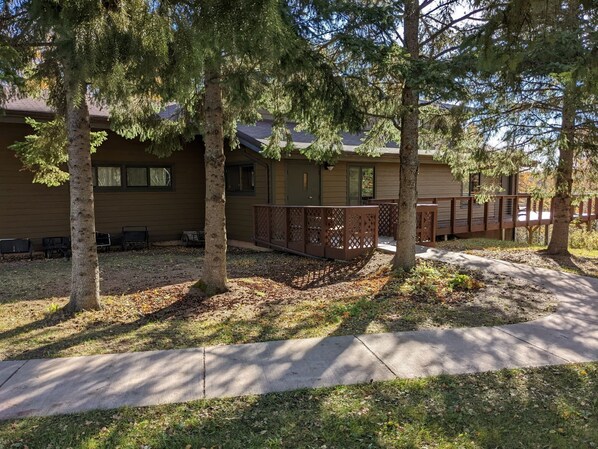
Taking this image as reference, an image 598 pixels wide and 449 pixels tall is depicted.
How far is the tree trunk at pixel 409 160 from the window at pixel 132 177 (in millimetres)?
8056

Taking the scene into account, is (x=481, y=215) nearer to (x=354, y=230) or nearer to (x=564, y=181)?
(x=564, y=181)

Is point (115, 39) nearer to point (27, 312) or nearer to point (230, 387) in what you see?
Result: point (230, 387)

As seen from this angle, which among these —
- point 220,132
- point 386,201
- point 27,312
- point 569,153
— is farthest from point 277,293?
point 569,153

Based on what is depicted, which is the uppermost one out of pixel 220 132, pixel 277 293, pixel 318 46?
pixel 318 46

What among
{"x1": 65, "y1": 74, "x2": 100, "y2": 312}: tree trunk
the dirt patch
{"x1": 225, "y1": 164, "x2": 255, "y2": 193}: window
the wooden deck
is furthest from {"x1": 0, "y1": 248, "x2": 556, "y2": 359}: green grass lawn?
{"x1": 225, "y1": 164, "x2": 255, "y2": 193}: window

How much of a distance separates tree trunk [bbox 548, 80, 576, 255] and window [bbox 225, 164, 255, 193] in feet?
25.5

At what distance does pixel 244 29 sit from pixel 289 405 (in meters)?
3.12

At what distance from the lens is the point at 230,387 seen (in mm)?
3398

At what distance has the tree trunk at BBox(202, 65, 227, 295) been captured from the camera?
6230 mm

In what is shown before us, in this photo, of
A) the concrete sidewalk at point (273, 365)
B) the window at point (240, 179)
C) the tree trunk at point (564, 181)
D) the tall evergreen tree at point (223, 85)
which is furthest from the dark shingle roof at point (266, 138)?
the concrete sidewalk at point (273, 365)

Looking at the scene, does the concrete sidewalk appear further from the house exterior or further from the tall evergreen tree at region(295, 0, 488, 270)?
the house exterior

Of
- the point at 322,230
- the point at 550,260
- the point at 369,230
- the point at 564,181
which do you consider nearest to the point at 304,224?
the point at 322,230

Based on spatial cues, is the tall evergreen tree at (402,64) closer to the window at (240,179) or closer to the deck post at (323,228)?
the deck post at (323,228)

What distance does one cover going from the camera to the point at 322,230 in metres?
10.0
